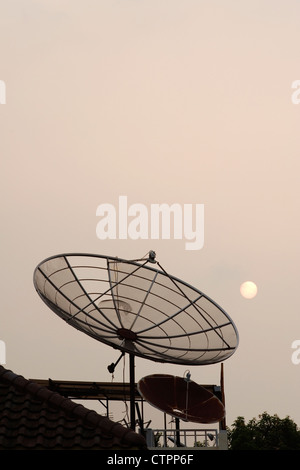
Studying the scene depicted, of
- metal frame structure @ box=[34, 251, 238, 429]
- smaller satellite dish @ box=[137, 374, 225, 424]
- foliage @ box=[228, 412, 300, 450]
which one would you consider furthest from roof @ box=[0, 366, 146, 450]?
foliage @ box=[228, 412, 300, 450]

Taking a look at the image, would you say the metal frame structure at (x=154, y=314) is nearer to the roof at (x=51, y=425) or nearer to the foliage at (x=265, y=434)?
the roof at (x=51, y=425)

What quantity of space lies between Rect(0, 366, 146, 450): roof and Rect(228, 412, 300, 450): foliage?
67420 mm

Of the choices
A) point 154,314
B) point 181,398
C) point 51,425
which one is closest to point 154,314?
point 154,314

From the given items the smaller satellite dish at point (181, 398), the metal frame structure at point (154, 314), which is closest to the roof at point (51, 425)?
the metal frame structure at point (154, 314)

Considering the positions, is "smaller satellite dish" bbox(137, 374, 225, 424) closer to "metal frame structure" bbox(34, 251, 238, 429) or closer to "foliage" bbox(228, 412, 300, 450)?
"metal frame structure" bbox(34, 251, 238, 429)

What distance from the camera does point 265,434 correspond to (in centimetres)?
8869

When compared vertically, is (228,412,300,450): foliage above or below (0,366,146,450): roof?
below

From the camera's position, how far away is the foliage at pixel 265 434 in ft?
271

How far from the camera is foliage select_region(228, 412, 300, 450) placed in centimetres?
8268

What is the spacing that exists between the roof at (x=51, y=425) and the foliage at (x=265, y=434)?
67420 mm

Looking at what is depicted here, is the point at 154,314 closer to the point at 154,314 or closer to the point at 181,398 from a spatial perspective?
the point at 154,314

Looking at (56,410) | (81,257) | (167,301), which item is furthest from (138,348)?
(56,410)

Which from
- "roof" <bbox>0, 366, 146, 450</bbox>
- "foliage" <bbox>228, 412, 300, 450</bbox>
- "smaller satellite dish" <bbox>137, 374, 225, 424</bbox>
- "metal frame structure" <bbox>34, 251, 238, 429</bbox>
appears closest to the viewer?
"roof" <bbox>0, 366, 146, 450</bbox>

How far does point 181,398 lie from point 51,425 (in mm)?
14350
